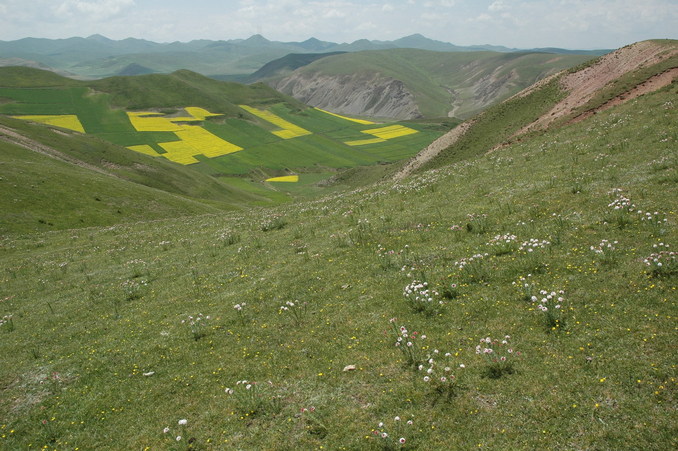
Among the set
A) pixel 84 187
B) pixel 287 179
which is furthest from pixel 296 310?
pixel 287 179

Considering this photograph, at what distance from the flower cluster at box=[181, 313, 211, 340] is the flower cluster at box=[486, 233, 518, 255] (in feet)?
36.2

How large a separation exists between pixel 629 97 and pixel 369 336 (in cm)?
4524

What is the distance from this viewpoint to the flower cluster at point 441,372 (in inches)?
343

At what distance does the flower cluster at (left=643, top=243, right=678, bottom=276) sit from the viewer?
34.1 feet

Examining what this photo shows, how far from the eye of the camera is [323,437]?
834cm

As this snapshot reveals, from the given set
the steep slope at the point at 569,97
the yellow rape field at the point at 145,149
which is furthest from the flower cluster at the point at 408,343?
the yellow rape field at the point at 145,149

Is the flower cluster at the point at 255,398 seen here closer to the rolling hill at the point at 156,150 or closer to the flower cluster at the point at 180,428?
the flower cluster at the point at 180,428

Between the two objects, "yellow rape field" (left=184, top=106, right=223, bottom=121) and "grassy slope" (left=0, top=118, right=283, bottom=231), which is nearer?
"grassy slope" (left=0, top=118, right=283, bottom=231)

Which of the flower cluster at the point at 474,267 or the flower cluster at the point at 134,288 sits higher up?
the flower cluster at the point at 474,267

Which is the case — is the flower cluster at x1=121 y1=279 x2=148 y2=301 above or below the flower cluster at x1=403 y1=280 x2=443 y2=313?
below

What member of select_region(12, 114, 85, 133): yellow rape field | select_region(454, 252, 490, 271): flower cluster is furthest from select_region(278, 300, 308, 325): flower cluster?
select_region(12, 114, 85, 133): yellow rape field

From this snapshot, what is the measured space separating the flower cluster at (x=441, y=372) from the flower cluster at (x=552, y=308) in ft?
8.98

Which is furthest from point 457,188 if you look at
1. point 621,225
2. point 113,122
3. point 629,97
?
point 113,122

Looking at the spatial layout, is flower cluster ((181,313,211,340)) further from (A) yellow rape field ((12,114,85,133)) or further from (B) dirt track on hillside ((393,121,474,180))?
(A) yellow rape field ((12,114,85,133))
